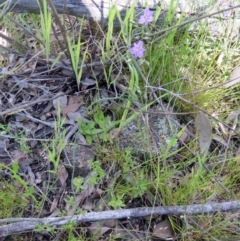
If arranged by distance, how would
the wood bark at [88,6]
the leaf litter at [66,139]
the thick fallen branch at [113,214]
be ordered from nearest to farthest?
the thick fallen branch at [113,214] → the leaf litter at [66,139] → the wood bark at [88,6]

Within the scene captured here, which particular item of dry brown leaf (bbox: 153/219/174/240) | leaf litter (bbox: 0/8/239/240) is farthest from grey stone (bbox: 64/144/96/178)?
dry brown leaf (bbox: 153/219/174/240)

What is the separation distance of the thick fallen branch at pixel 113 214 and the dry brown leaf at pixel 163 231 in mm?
71

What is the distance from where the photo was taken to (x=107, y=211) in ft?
4.39

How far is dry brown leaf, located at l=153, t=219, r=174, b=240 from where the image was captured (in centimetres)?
140

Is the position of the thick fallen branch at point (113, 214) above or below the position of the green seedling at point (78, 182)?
below

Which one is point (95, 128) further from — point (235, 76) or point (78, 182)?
point (235, 76)

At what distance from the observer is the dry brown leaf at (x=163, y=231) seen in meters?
1.40

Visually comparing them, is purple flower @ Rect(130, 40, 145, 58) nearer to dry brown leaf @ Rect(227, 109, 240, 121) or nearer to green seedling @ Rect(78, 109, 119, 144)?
green seedling @ Rect(78, 109, 119, 144)

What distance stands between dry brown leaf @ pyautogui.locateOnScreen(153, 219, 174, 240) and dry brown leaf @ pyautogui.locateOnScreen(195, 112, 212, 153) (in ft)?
0.98

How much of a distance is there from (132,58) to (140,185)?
44cm

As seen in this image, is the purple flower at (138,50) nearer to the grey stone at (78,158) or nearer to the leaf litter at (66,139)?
the leaf litter at (66,139)

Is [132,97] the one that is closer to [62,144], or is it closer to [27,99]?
[62,144]

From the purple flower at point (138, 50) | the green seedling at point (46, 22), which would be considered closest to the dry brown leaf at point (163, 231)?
the purple flower at point (138, 50)

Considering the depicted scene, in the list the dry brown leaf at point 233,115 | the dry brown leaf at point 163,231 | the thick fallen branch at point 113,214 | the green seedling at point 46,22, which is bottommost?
the dry brown leaf at point 163,231
